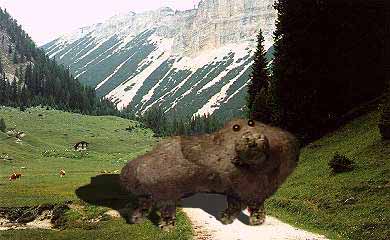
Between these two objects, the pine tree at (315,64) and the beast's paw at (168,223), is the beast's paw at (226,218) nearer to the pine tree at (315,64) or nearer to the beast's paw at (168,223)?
the beast's paw at (168,223)

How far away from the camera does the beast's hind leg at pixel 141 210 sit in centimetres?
364

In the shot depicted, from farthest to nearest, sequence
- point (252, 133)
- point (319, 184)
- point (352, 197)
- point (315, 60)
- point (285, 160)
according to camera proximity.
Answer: point (352, 197), point (319, 184), point (315, 60), point (285, 160), point (252, 133)

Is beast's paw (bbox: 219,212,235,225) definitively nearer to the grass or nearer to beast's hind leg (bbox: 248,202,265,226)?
beast's hind leg (bbox: 248,202,265,226)

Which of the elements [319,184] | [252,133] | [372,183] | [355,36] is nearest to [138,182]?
[252,133]

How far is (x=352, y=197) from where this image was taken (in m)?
22.2

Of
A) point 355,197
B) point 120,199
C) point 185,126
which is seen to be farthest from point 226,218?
point 355,197

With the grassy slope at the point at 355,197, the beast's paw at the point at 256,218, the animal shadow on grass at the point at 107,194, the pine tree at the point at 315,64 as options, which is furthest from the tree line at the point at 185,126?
the grassy slope at the point at 355,197

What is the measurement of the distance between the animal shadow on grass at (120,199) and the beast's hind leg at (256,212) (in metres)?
0.07

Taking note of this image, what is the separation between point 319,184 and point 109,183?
12.0 metres

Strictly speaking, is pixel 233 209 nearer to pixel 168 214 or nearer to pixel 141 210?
pixel 168 214

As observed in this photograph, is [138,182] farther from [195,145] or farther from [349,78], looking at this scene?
[349,78]

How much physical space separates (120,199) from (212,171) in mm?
1047

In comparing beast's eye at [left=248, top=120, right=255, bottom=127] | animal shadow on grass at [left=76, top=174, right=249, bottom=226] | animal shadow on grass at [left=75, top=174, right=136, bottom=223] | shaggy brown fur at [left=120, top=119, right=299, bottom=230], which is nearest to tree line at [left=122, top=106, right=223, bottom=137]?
shaggy brown fur at [left=120, top=119, right=299, bottom=230]

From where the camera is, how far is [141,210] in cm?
372
